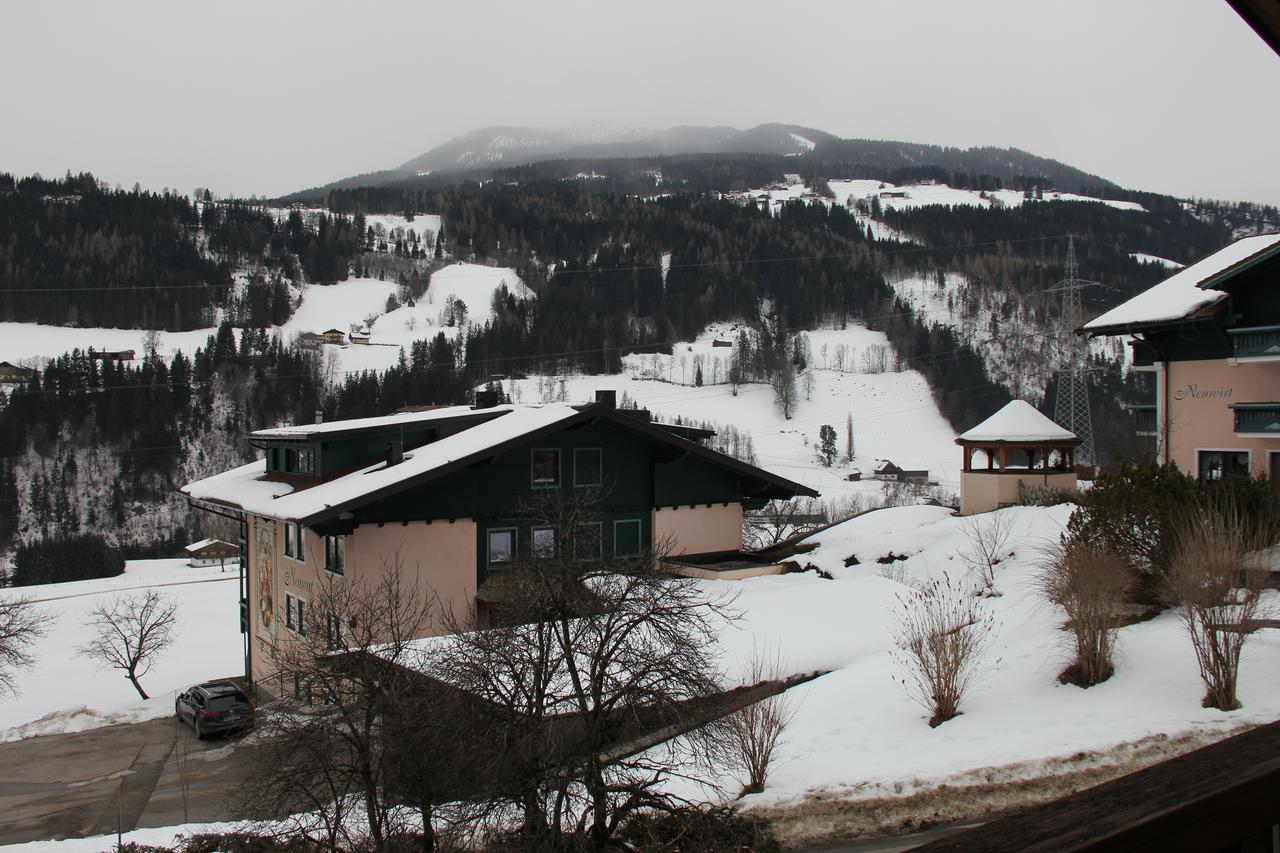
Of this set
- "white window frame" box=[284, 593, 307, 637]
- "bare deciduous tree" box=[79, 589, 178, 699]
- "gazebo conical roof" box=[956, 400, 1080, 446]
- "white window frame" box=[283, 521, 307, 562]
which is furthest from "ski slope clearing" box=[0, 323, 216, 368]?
"gazebo conical roof" box=[956, 400, 1080, 446]

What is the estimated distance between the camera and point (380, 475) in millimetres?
26797

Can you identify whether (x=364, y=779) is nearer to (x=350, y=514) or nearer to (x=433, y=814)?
(x=433, y=814)

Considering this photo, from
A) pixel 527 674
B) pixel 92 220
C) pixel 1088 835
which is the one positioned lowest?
pixel 527 674

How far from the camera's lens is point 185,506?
390 feet

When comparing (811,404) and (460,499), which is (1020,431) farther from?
(811,404)

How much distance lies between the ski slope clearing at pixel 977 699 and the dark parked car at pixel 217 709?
16420mm

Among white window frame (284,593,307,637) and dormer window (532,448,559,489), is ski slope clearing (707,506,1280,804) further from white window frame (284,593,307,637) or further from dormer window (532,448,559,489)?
white window frame (284,593,307,637)

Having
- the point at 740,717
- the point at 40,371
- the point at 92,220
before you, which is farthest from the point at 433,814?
the point at 92,220

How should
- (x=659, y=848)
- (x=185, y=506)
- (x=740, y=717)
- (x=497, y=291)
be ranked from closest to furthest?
(x=659, y=848) < (x=740, y=717) < (x=185, y=506) < (x=497, y=291)

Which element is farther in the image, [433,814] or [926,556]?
[926,556]

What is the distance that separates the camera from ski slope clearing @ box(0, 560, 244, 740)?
35125 millimetres

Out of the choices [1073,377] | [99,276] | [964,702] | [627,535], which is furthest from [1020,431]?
[99,276]

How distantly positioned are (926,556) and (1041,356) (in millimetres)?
148883

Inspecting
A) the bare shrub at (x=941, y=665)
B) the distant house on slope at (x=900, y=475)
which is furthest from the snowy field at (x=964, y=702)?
the distant house on slope at (x=900, y=475)
